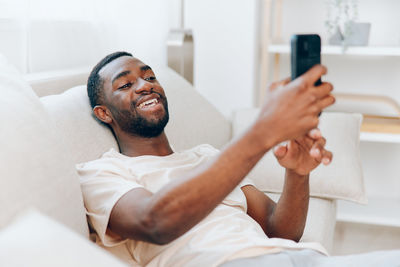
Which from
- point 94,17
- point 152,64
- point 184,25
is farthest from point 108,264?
point 184,25

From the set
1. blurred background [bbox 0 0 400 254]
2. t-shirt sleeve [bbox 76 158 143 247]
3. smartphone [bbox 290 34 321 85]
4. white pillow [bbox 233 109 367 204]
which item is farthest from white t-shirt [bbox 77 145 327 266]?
blurred background [bbox 0 0 400 254]

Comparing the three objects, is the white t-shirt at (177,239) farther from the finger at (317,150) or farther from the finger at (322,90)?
the finger at (322,90)

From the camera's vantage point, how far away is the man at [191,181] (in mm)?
813

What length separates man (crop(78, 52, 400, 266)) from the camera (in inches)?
32.0

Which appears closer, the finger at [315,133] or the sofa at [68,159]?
the sofa at [68,159]

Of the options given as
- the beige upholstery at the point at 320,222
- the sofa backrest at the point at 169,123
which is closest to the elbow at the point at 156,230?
the sofa backrest at the point at 169,123

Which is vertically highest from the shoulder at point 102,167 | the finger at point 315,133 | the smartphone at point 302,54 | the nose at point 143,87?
the smartphone at point 302,54

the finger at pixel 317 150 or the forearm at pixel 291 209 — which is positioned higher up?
the finger at pixel 317 150

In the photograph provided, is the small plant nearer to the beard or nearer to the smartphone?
the beard

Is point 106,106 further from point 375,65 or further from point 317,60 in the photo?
point 375,65

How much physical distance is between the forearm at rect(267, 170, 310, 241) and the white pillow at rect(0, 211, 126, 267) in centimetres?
59

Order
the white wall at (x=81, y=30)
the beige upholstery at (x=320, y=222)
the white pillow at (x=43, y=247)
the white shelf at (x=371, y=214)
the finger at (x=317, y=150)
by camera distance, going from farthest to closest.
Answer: the white shelf at (x=371, y=214) < the white wall at (x=81, y=30) < the beige upholstery at (x=320, y=222) < the finger at (x=317, y=150) < the white pillow at (x=43, y=247)

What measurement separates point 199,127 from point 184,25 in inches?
37.6

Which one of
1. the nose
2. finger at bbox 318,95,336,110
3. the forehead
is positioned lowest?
the nose
